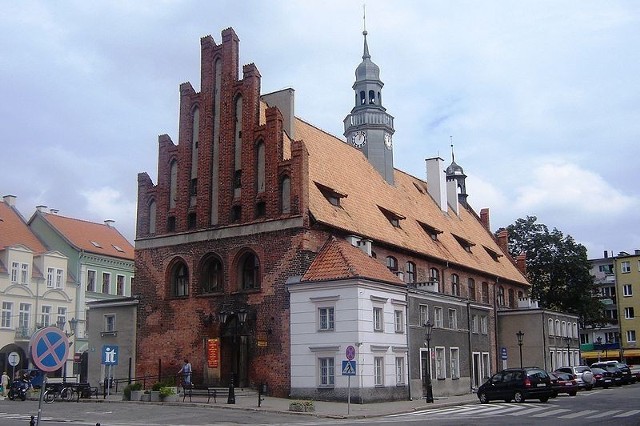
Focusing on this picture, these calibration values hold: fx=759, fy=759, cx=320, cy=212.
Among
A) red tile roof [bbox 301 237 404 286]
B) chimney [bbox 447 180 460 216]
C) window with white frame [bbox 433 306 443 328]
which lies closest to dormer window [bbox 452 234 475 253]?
chimney [bbox 447 180 460 216]

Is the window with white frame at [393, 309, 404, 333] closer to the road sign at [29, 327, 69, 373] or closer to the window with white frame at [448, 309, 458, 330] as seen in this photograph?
the window with white frame at [448, 309, 458, 330]

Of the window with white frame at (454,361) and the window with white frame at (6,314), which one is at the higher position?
the window with white frame at (6,314)

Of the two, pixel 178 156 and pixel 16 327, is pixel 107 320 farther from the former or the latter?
pixel 16 327

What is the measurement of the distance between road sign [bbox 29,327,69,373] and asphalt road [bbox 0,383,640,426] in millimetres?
13190

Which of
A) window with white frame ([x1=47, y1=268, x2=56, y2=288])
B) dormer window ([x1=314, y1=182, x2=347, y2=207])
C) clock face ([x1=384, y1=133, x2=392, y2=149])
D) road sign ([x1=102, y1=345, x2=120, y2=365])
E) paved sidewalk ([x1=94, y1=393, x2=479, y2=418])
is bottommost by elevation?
paved sidewalk ([x1=94, y1=393, x2=479, y2=418])

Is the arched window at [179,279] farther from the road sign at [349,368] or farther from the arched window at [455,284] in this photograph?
the arched window at [455,284]

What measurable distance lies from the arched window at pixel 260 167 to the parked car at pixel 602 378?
26.5 m

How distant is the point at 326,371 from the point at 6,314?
32.8 metres

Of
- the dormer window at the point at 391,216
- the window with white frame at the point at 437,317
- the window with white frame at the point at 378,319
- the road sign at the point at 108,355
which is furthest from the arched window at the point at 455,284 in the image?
the road sign at the point at 108,355

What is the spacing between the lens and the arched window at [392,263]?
142ft

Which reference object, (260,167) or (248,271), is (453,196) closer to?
(260,167)

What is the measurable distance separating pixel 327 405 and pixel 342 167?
17309 mm

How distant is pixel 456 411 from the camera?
3003cm

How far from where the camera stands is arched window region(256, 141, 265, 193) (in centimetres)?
3834
